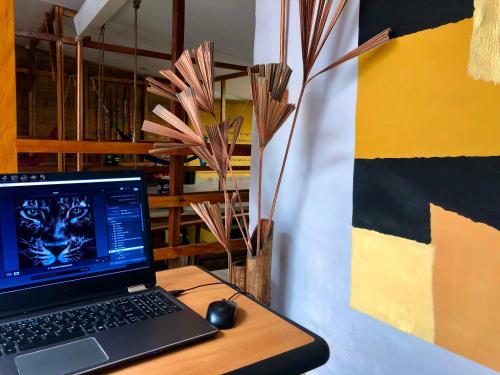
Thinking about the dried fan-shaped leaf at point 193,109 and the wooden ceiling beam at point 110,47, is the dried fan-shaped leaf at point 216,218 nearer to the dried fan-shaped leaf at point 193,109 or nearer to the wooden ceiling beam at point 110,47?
the dried fan-shaped leaf at point 193,109

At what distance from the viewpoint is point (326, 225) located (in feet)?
5.06

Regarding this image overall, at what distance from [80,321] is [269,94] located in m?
0.91

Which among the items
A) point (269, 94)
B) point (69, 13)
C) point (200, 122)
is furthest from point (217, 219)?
point (69, 13)

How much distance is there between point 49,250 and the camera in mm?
873

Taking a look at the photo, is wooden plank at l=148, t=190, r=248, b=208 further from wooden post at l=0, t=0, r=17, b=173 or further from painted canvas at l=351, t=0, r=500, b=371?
painted canvas at l=351, t=0, r=500, b=371

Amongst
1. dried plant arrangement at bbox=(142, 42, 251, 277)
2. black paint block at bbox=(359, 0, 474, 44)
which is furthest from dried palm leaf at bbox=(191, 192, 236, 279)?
black paint block at bbox=(359, 0, 474, 44)

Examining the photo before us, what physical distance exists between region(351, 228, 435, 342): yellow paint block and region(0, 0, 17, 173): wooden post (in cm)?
137

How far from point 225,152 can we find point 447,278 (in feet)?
2.78

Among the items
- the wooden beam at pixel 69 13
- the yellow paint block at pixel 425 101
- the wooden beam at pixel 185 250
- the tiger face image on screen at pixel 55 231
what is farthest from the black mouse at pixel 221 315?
the wooden beam at pixel 69 13

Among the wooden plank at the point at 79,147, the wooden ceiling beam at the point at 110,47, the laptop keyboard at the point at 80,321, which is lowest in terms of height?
the laptop keyboard at the point at 80,321

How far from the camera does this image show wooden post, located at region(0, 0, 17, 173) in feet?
A: 4.96

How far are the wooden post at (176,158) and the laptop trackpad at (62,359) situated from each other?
1.67 meters

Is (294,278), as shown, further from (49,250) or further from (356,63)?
(49,250)

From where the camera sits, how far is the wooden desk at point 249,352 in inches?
27.9
